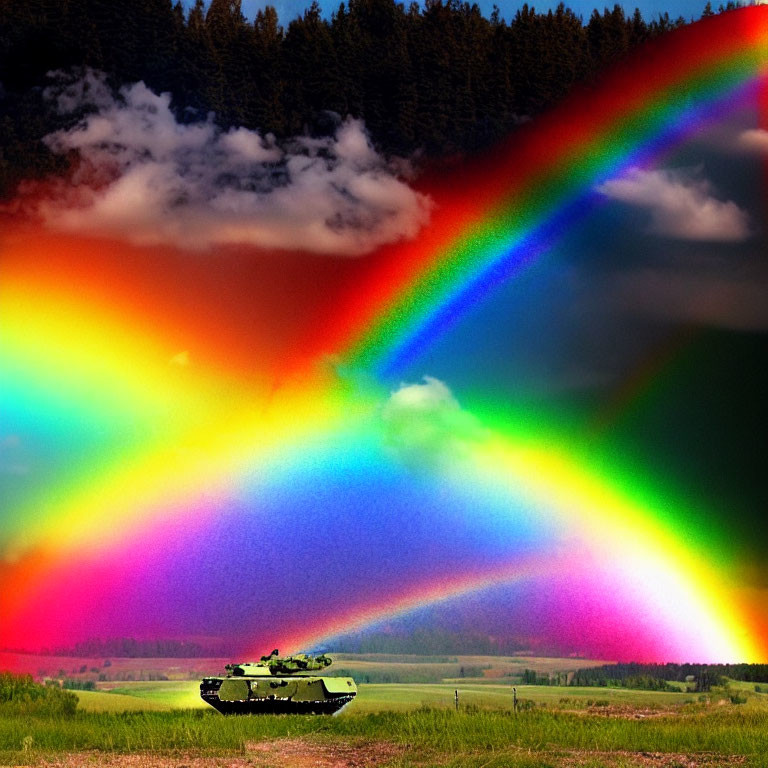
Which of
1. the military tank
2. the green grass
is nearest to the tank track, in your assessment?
the military tank

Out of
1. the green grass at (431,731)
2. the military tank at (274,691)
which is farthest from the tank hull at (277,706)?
the green grass at (431,731)

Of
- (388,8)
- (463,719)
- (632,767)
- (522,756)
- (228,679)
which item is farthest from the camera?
(388,8)

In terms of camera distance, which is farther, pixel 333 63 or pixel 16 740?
pixel 333 63

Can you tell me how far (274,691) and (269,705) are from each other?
0.50 m

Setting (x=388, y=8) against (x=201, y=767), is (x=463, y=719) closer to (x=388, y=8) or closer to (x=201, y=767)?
(x=201, y=767)

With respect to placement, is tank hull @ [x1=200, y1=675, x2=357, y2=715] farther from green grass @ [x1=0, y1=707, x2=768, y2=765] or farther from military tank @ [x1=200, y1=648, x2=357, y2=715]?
green grass @ [x1=0, y1=707, x2=768, y2=765]

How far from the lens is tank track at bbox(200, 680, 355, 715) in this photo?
42.1 metres

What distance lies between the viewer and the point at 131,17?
95125 mm

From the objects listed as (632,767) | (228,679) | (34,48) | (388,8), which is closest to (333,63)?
(388,8)

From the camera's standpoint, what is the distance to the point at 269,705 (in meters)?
42.4

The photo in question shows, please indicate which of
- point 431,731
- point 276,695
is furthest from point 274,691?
point 431,731

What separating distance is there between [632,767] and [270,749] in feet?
33.5

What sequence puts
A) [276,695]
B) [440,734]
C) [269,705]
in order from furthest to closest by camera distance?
[276,695]
[269,705]
[440,734]

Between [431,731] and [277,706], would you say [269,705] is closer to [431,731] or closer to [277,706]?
[277,706]
